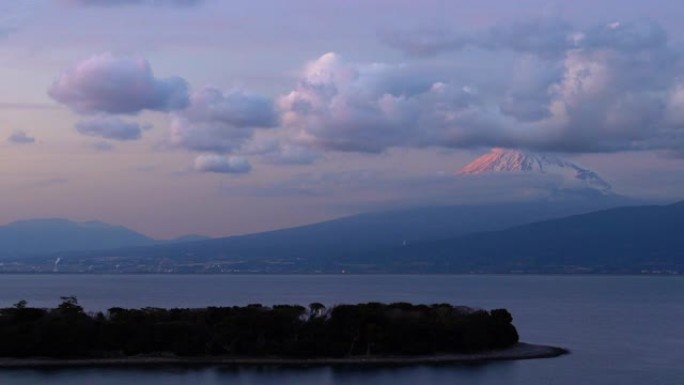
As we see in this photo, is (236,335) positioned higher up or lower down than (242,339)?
higher up

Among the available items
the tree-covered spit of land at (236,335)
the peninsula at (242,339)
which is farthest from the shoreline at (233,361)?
the tree-covered spit of land at (236,335)

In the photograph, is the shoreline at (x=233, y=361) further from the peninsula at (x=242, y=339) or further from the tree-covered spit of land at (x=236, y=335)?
the tree-covered spit of land at (x=236, y=335)

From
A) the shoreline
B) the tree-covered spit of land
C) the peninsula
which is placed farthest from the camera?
the tree-covered spit of land

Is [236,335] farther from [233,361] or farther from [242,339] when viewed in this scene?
[233,361]

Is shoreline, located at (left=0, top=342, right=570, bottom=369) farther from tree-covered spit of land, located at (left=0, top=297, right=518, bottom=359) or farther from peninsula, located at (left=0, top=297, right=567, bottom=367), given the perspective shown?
tree-covered spit of land, located at (left=0, top=297, right=518, bottom=359)

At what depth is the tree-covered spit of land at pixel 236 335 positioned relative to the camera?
4397 centimetres

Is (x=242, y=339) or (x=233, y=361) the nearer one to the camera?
(x=233, y=361)

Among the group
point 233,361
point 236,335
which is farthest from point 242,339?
point 233,361

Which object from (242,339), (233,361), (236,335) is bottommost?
(233,361)

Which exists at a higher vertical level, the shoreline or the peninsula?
the peninsula

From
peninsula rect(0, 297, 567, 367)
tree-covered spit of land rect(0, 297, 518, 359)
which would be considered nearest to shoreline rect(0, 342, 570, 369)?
peninsula rect(0, 297, 567, 367)

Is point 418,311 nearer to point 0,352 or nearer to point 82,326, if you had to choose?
point 82,326

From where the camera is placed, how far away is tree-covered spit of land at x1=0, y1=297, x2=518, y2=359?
1731 inches

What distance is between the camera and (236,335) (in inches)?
1750
